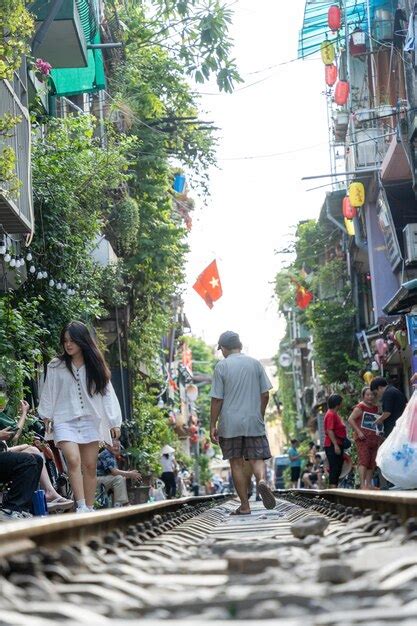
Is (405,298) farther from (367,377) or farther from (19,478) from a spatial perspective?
(19,478)

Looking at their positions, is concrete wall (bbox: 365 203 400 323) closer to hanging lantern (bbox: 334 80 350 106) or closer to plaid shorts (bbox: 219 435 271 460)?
hanging lantern (bbox: 334 80 350 106)

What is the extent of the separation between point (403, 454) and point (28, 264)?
24.5 feet

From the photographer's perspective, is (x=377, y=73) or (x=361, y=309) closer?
(x=377, y=73)

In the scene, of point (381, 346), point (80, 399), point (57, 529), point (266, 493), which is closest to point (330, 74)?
point (381, 346)

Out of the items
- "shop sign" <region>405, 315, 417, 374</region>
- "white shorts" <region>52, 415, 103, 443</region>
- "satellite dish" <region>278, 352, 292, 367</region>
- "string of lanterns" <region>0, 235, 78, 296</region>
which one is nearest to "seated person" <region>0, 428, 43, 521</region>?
"white shorts" <region>52, 415, 103, 443</region>

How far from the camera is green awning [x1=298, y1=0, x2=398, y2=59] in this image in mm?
30047

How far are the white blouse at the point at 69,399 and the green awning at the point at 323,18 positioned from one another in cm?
2163

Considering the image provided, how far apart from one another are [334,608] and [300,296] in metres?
42.1

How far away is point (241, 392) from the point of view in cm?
1180

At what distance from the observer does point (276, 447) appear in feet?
513

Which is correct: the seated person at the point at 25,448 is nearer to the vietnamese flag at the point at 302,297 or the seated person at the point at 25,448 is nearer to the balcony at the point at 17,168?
the balcony at the point at 17,168

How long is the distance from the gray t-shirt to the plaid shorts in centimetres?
7

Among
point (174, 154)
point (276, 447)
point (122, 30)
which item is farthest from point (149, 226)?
point (276, 447)

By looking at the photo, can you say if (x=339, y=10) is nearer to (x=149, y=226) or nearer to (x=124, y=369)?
(x=149, y=226)
